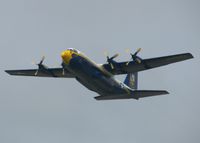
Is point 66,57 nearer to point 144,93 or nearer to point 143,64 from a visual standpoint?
point 143,64

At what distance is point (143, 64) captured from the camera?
2788 inches

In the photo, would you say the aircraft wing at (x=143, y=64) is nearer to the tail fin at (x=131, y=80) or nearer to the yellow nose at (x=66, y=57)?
the yellow nose at (x=66, y=57)

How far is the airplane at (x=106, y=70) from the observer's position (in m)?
69.9

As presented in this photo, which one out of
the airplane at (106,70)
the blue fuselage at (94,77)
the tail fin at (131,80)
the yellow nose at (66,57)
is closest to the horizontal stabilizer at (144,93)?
the airplane at (106,70)

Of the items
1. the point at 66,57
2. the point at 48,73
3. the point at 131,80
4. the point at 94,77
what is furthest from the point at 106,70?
the point at 131,80

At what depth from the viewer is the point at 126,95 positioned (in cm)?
7512

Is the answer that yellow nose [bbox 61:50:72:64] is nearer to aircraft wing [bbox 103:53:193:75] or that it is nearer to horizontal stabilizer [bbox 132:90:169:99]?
aircraft wing [bbox 103:53:193:75]

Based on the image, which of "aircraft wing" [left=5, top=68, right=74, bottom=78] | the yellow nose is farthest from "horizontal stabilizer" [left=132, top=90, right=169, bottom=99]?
the yellow nose

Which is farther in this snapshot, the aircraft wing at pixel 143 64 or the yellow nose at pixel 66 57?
the yellow nose at pixel 66 57

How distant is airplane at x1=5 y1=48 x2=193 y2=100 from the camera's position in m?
69.9

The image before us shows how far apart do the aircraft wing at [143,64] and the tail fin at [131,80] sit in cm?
1017

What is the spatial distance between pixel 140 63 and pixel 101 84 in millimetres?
6110

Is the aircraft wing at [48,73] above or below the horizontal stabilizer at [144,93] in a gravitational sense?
above

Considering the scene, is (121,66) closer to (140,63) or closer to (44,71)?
(140,63)
